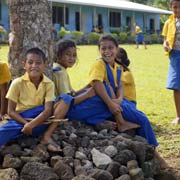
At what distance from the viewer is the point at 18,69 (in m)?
5.00

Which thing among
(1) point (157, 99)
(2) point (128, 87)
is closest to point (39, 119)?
(2) point (128, 87)

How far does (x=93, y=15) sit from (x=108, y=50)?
96.7 feet

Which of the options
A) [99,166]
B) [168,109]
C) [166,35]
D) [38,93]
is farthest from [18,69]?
[168,109]

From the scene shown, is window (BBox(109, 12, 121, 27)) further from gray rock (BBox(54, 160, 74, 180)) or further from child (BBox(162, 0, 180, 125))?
gray rock (BBox(54, 160, 74, 180))

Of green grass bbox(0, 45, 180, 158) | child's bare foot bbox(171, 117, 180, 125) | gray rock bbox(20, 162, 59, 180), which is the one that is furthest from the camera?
child's bare foot bbox(171, 117, 180, 125)

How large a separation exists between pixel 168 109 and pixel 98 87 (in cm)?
334

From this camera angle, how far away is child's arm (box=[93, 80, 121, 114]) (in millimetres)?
4379

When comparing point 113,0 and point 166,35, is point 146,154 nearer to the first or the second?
point 166,35

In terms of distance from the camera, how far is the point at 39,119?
397 cm

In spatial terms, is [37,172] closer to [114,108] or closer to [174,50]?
[114,108]

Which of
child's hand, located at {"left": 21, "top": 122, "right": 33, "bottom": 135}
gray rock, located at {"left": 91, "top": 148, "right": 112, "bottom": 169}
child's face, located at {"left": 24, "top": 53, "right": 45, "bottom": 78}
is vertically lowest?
gray rock, located at {"left": 91, "top": 148, "right": 112, "bottom": 169}

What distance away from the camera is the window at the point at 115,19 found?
36.2 metres

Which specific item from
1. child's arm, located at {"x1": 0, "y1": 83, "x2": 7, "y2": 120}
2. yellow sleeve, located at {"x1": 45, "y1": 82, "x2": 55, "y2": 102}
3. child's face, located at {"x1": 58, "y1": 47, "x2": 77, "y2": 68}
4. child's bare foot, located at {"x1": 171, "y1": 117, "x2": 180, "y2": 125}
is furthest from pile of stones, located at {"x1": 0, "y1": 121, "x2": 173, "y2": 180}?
child's bare foot, located at {"x1": 171, "y1": 117, "x2": 180, "y2": 125}

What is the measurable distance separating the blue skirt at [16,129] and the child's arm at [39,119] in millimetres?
80
